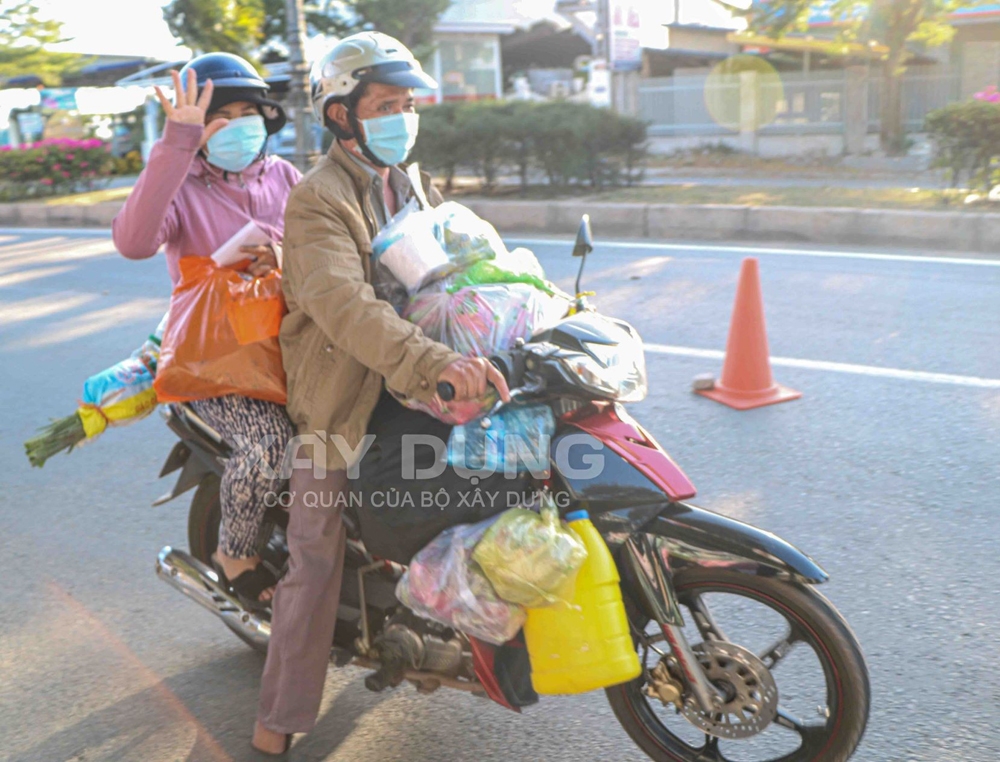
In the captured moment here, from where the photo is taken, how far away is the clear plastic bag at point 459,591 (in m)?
2.37

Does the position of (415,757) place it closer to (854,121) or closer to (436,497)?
(436,497)

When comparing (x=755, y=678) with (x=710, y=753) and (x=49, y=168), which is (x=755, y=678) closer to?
(x=710, y=753)

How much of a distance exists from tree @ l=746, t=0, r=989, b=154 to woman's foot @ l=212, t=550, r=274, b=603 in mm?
19120

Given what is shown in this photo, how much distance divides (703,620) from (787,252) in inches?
296

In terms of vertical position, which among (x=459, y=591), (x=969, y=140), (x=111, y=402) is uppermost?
(x=969, y=140)

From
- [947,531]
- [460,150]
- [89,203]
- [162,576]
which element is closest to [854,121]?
[460,150]

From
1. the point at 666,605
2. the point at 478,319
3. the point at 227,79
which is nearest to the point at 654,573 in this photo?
the point at 666,605

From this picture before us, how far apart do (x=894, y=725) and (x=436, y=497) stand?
1375 millimetres

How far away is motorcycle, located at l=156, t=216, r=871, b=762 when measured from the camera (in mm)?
2326

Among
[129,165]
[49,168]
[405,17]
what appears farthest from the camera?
[129,165]

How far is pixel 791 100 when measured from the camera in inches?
856

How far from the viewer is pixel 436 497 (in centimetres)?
247

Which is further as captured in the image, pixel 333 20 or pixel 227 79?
pixel 333 20

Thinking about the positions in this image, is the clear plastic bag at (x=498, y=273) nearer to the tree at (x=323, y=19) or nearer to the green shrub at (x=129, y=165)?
the tree at (x=323, y=19)
